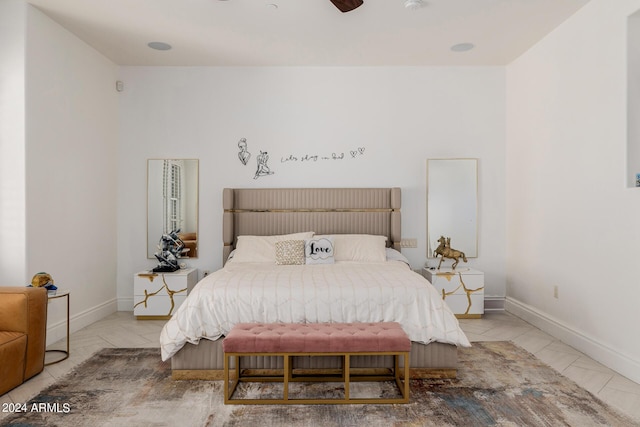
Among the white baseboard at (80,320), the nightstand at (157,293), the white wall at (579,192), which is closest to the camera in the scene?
the white wall at (579,192)

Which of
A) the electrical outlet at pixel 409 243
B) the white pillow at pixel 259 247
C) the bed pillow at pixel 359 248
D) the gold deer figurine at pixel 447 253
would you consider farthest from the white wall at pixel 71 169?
the gold deer figurine at pixel 447 253

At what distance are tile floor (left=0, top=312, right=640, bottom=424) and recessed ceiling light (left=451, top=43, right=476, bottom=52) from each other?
9.52ft

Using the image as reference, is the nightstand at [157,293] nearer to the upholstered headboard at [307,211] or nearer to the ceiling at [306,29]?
the upholstered headboard at [307,211]

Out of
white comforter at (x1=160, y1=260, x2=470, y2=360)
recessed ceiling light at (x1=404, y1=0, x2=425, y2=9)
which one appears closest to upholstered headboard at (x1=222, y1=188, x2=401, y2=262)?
white comforter at (x1=160, y1=260, x2=470, y2=360)

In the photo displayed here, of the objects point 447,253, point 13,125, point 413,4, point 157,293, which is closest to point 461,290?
point 447,253

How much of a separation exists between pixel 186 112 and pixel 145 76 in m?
0.64

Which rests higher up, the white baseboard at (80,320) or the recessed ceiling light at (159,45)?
the recessed ceiling light at (159,45)

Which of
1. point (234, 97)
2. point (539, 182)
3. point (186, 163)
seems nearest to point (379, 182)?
point (539, 182)

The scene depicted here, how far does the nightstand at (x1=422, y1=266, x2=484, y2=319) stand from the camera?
4586 mm

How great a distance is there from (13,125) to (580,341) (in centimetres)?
509

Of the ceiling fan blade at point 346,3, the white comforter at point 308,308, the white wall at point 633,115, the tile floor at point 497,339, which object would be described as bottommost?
the tile floor at point 497,339

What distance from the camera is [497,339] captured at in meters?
3.91

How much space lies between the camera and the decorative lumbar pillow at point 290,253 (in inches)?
163

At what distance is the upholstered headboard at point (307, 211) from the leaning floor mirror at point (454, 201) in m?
0.55
